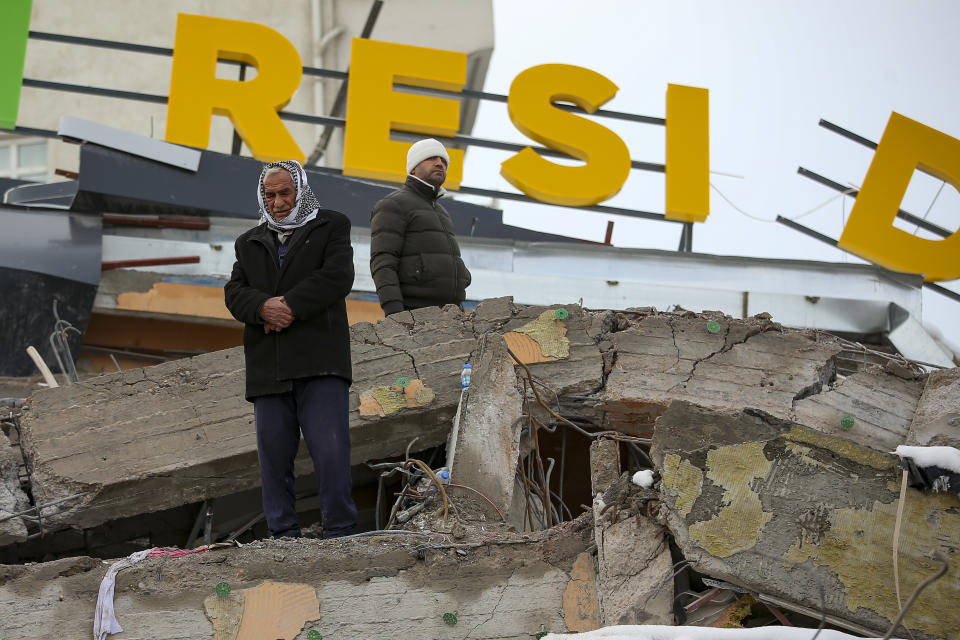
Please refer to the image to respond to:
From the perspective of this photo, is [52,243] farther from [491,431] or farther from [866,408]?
[866,408]

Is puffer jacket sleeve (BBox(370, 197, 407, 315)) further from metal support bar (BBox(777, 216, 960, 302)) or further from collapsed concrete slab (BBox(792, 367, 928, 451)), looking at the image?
metal support bar (BBox(777, 216, 960, 302))

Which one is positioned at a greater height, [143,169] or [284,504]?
[143,169]

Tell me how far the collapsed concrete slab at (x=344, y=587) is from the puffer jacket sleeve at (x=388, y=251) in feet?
5.48

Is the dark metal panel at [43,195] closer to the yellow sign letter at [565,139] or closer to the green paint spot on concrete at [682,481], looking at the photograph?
the yellow sign letter at [565,139]

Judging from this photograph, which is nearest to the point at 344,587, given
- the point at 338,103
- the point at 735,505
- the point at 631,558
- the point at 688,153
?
the point at 631,558

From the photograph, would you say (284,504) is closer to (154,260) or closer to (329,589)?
(329,589)

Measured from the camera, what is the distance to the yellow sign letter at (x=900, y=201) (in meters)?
11.3

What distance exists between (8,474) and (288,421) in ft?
5.08

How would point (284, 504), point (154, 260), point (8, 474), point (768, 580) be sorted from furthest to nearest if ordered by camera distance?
1. point (154, 260)
2. point (8, 474)
3. point (284, 504)
4. point (768, 580)

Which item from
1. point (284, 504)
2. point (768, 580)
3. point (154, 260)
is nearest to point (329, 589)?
point (284, 504)

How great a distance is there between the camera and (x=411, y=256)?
6.02 metres

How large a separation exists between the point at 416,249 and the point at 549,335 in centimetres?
81

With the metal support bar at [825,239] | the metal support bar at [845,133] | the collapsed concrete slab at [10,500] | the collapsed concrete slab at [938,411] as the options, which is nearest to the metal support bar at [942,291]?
the metal support bar at [825,239]

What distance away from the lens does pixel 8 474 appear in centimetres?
540
